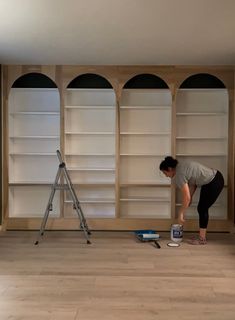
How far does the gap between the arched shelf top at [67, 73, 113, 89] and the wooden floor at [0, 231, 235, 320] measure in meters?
2.29

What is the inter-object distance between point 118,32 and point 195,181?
7.34 ft

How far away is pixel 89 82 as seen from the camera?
602 cm

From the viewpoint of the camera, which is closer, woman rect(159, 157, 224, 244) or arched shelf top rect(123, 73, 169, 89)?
woman rect(159, 157, 224, 244)

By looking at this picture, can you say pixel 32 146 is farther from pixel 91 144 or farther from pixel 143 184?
pixel 143 184

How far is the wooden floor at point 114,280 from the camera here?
3.08 m

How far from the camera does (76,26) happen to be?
3998mm

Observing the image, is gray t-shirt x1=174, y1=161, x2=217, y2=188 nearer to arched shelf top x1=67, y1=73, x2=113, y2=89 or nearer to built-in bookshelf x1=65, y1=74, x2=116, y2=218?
built-in bookshelf x1=65, y1=74, x2=116, y2=218

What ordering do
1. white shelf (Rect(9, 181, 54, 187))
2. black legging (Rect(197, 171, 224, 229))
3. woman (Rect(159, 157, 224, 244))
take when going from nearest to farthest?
woman (Rect(159, 157, 224, 244)), black legging (Rect(197, 171, 224, 229)), white shelf (Rect(9, 181, 54, 187))

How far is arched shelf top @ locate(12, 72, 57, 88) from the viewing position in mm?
6020

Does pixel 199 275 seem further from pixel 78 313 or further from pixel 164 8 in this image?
pixel 164 8

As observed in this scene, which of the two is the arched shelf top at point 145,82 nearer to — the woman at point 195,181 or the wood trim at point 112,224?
the woman at point 195,181

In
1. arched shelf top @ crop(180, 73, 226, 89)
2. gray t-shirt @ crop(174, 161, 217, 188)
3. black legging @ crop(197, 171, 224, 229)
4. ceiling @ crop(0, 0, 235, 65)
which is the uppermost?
ceiling @ crop(0, 0, 235, 65)

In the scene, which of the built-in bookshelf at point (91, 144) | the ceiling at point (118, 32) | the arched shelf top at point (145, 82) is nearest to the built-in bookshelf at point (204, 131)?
the arched shelf top at point (145, 82)

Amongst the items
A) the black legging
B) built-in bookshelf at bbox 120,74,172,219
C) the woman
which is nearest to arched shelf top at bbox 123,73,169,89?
built-in bookshelf at bbox 120,74,172,219
